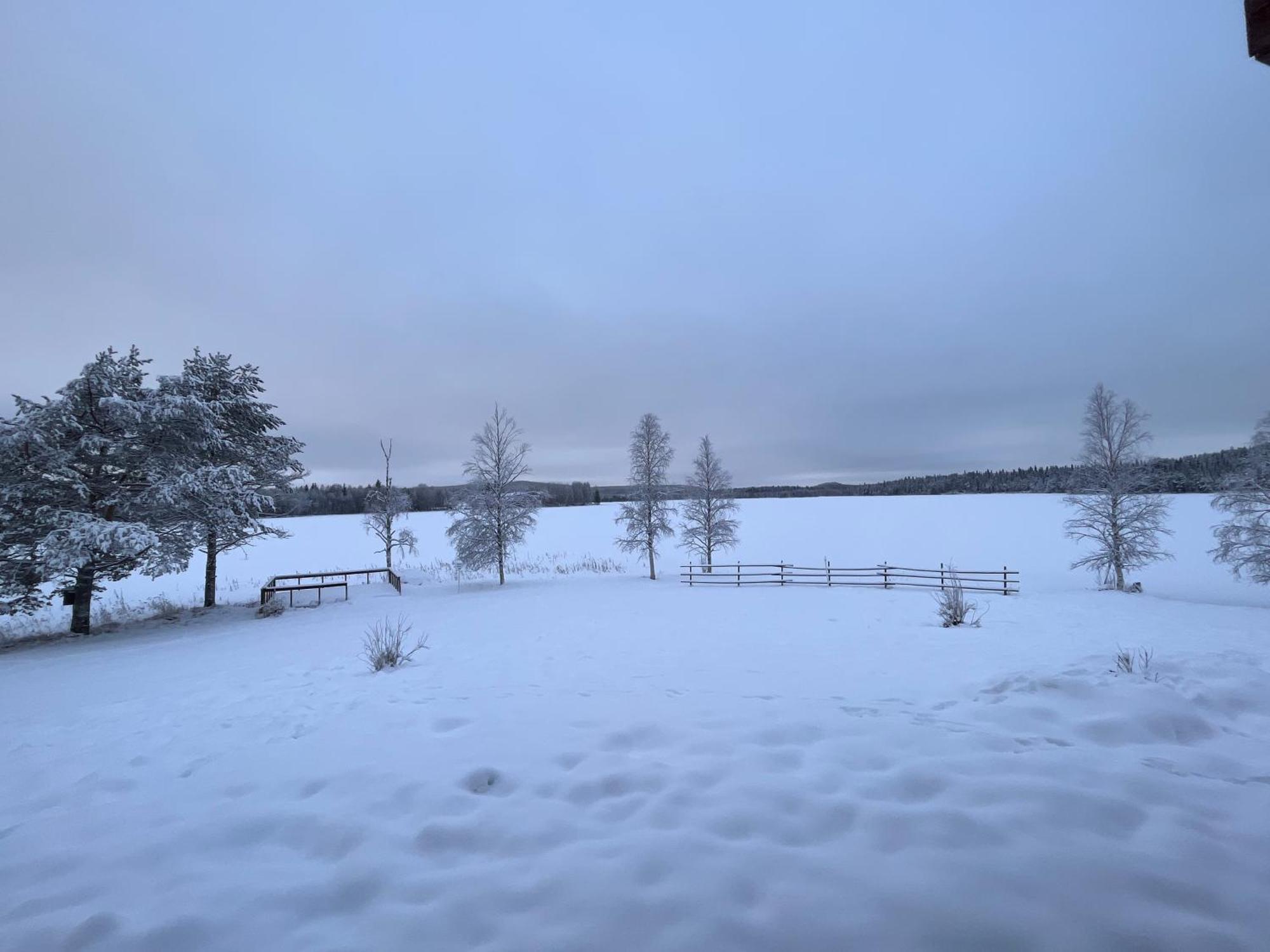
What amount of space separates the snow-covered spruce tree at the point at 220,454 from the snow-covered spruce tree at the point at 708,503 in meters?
18.6

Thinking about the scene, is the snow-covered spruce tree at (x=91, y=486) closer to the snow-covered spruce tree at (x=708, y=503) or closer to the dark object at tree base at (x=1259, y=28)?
the dark object at tree base at (x=1259, y=28)

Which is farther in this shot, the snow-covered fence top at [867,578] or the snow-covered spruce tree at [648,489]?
the snow-covered spruce tree at [648,489]

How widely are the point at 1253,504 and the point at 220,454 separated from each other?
3838cm

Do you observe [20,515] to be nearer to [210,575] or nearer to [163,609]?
[163,609]

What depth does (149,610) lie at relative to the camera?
17578 mm

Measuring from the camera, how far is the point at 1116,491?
22656 mm

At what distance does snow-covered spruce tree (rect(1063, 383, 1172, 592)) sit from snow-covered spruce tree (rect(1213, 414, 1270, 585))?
194 cm

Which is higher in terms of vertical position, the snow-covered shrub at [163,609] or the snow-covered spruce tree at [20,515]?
the snow-covered spruce tree at [20,515]

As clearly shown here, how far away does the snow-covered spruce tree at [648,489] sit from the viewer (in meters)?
26.8

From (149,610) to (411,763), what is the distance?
67.5 ft

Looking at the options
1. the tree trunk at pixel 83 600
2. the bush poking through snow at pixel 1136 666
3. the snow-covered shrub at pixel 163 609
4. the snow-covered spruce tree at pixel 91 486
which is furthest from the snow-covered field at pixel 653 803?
the snow-covered shrub at pixel 163 609

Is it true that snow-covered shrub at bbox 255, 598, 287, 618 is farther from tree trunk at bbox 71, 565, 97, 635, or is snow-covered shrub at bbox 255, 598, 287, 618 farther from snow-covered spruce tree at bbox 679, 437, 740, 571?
snow-covered spruce tree at bbox 679, 437, 740, 571

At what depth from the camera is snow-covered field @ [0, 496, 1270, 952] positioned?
225 centimetres

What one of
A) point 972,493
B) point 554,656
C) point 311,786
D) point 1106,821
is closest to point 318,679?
point 554,656
